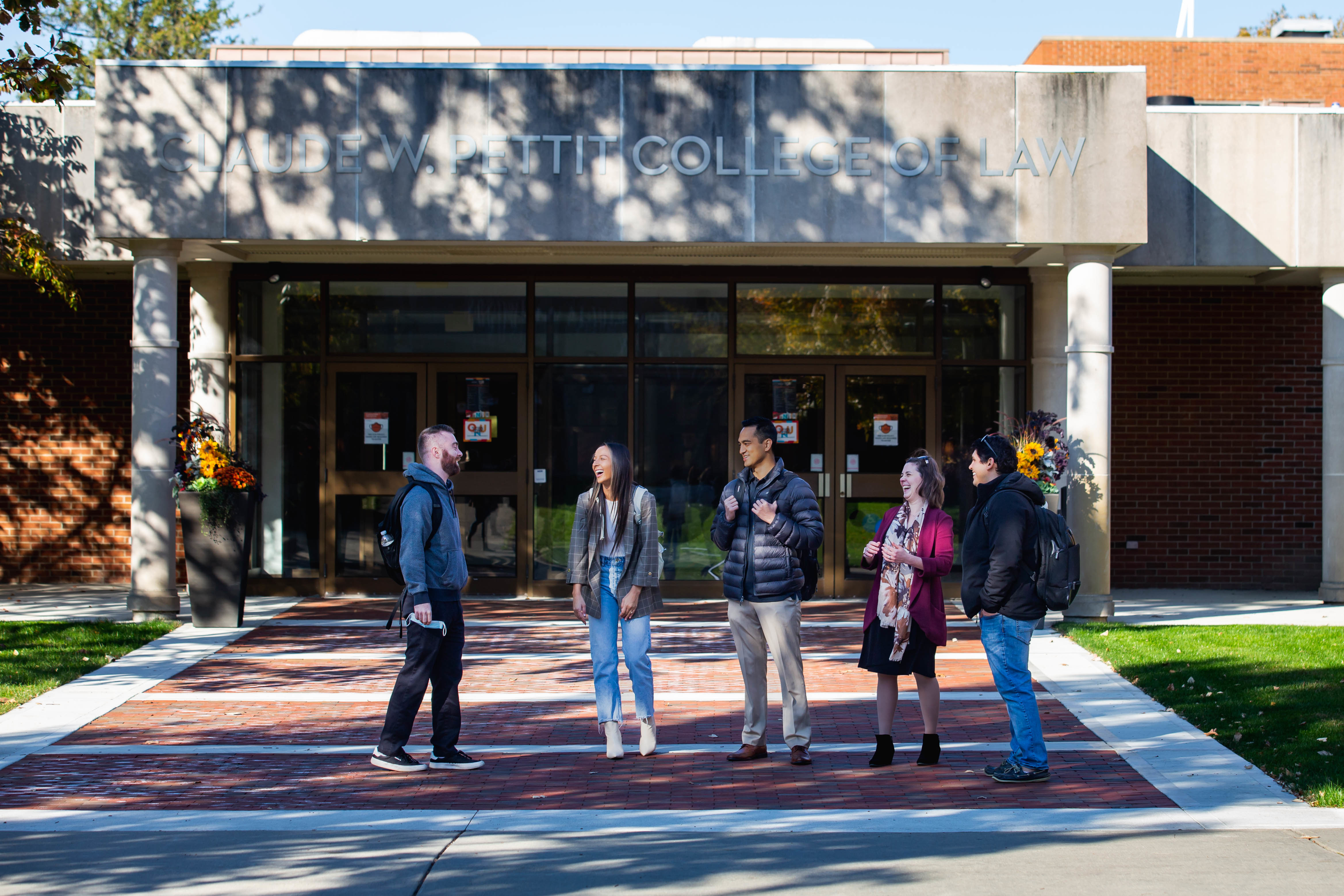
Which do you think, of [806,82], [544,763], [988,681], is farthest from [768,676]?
[806,82]

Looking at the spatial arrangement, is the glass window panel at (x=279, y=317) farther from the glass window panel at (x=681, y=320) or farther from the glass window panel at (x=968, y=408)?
the glass window panel at (x=968, y=408)

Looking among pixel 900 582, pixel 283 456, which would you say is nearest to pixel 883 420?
pixel 283 456

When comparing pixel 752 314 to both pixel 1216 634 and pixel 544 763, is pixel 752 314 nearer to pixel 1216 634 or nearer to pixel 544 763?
pixel 1216 634

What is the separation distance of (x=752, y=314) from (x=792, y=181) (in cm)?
223

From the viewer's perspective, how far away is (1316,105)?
16.7m

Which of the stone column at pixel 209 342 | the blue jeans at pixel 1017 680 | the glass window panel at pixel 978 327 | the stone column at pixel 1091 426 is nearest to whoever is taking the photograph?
the blue jeans at pixel 1017 680

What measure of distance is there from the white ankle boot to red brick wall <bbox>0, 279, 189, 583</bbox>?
905 cm

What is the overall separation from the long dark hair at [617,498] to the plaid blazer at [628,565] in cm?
2

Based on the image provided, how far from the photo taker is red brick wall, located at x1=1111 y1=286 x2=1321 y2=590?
14148 millimetres

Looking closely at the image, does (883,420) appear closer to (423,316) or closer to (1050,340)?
(1050,340)

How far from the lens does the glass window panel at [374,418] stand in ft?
43.5

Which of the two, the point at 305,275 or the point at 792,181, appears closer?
the point at 792,181

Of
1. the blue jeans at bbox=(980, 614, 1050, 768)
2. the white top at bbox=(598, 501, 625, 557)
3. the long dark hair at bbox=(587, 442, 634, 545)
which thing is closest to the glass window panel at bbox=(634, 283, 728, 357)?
the long dark hair at bbox=(587, 442, 634, 545)

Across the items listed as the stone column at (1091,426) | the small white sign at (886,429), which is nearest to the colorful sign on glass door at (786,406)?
the small white sign at (886,429)
